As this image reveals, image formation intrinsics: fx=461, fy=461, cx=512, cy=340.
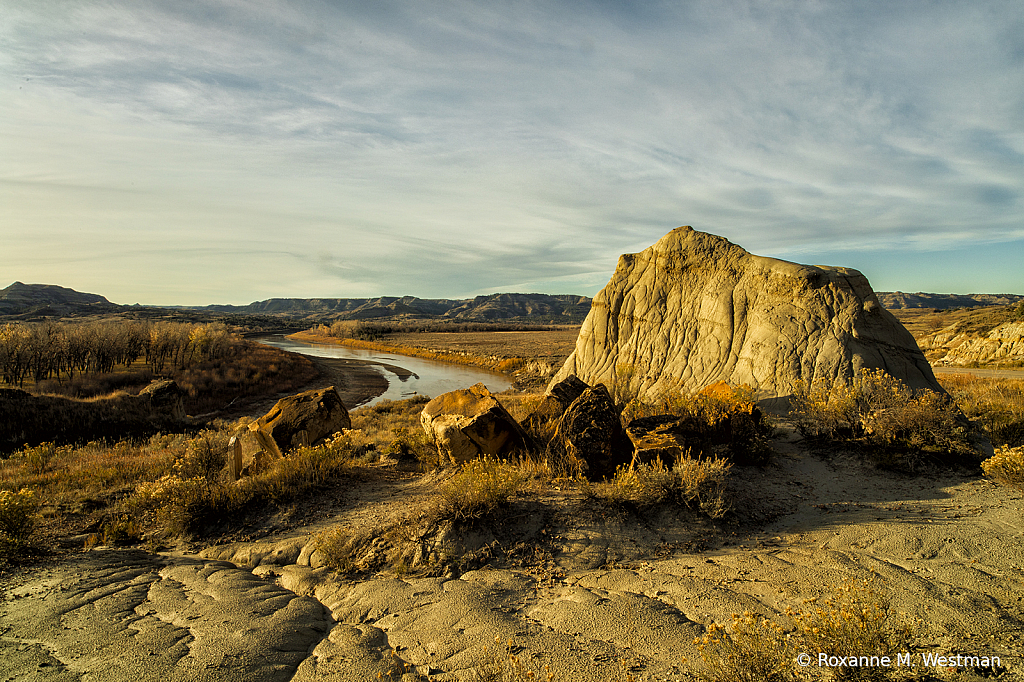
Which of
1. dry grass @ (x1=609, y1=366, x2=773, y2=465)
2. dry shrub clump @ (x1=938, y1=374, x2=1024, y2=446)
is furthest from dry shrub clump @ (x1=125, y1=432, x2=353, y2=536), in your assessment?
dry shrub clump @ (x1=938, y1=374, x2=1024, y2=446)

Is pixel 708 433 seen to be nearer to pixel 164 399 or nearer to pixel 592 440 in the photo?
pixel 592 440

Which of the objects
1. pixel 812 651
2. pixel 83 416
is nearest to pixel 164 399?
pixel 83 416

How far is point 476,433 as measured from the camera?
828cm

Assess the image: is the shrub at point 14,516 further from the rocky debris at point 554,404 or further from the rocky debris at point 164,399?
the rocky debris at point 164,399

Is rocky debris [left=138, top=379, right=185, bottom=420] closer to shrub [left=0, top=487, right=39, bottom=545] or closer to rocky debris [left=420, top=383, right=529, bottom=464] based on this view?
shrub [left=0, top=487, right=39, bottom=545]

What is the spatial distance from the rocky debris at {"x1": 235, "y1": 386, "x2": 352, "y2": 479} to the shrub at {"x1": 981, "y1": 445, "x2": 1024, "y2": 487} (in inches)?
477

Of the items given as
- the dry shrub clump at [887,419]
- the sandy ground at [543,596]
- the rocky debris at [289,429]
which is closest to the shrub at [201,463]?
the rocky debris at [289,429]

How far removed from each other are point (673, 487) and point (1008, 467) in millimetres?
5263

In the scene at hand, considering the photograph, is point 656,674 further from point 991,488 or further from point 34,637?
point 991,488

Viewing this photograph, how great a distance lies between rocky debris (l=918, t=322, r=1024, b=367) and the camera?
29781mm

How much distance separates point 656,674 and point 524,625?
1.21m

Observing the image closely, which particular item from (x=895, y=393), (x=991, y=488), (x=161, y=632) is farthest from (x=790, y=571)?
(x=895, y=393)

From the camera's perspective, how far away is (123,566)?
562 centimetres

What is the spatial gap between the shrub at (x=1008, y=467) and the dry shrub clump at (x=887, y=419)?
87cm
